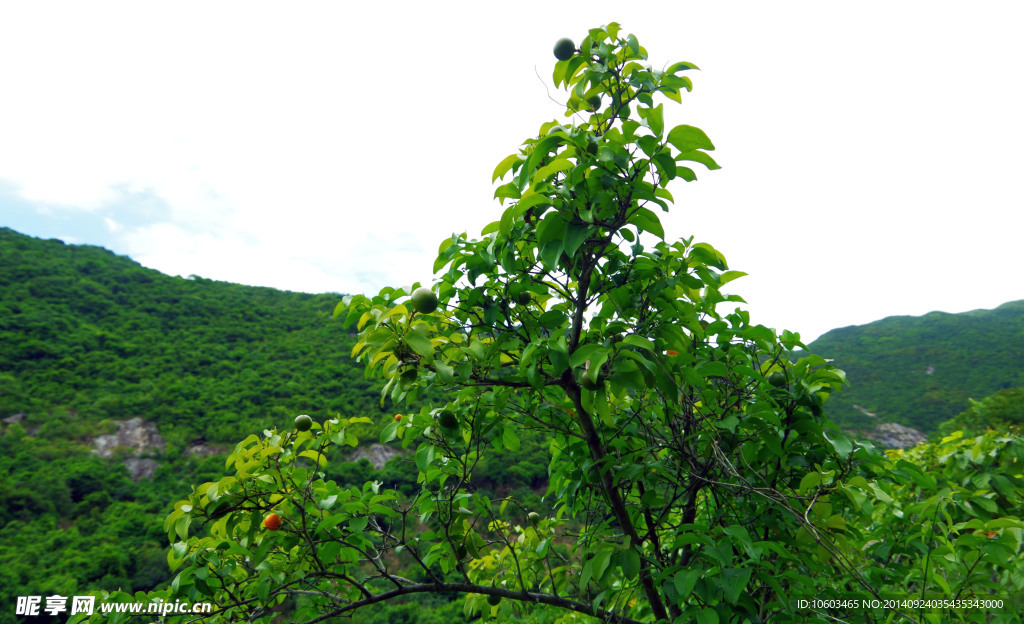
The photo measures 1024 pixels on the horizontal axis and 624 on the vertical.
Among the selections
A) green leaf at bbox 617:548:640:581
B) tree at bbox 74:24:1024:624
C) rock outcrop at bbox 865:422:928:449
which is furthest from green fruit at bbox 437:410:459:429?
rock outcrop at bbox 865:422:928:449

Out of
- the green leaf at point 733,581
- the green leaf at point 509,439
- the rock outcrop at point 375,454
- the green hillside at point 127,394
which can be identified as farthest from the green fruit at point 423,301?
the rock outcrop at point 375,454

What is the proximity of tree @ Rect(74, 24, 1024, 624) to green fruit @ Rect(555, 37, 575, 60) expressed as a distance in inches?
1.9

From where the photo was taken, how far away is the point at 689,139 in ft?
4.55

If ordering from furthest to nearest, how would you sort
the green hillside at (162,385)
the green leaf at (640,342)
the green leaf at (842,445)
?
the green hillside at (162,385) → the green leaf at (842,445) → the green leaf at (640,342)

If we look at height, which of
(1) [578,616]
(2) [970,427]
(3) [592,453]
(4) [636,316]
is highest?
→ (4) [636,316]

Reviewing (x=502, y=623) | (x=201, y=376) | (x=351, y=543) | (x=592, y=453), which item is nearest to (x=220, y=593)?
(x=351, y=543)

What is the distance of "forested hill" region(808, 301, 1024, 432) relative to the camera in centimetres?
2178

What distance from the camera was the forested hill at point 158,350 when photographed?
19.4m

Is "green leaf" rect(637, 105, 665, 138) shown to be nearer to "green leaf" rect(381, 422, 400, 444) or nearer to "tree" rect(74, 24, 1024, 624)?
"tree" rect(74, 24, 1024, 624)

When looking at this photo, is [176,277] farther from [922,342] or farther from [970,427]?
[922,342]

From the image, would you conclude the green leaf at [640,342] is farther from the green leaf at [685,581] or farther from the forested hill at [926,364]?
the forested hill at [926,364]

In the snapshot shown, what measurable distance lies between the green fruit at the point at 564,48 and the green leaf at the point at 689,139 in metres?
0.54

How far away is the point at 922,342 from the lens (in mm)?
29578

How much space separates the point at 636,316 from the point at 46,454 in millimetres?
21304
